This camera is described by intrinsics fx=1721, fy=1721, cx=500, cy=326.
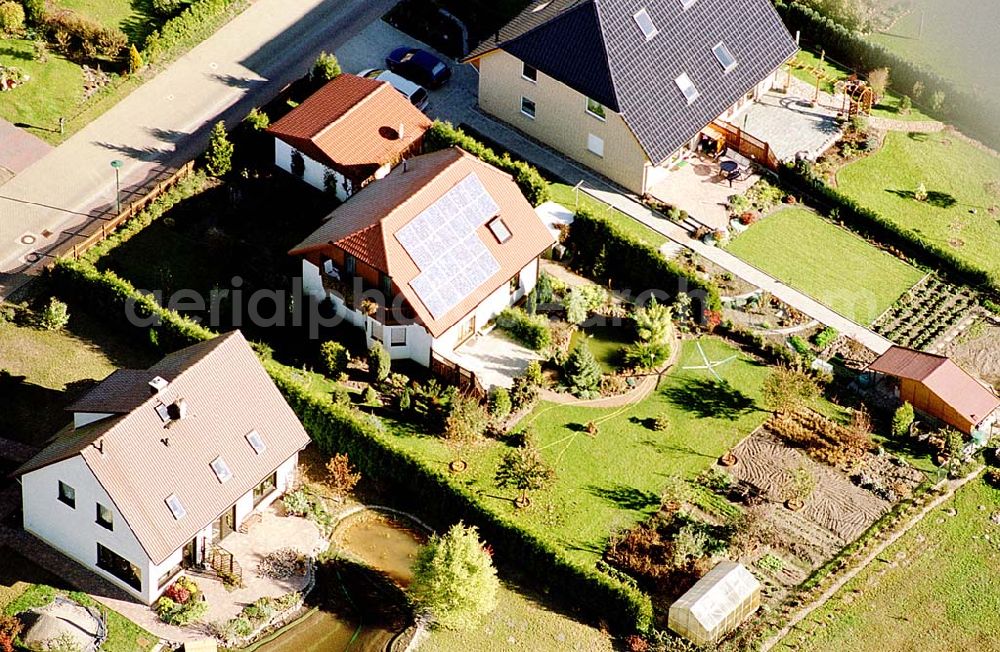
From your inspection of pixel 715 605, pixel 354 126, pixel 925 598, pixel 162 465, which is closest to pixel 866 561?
pixel 925 598

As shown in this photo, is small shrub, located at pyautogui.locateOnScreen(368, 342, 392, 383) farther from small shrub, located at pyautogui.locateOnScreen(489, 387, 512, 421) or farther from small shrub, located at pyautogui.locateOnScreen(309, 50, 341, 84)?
small shrub, located at pyautogui.locateOnScreen(309, 50, 341, 84)

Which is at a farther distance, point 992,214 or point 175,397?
point 992,214

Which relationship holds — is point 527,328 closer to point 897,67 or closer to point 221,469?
point 221,469

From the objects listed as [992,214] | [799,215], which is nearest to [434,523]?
[799,215]

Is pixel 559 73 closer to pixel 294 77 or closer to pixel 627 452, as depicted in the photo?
pixel 294 77

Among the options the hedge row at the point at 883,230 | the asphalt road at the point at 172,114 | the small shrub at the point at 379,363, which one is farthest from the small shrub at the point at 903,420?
the asphalt road at the point at 172,114
